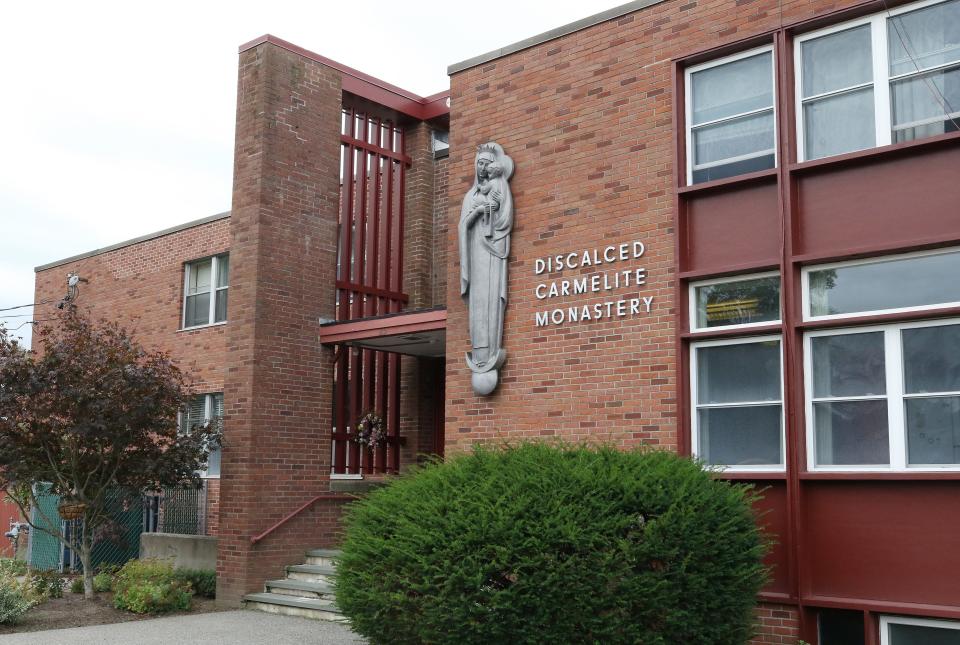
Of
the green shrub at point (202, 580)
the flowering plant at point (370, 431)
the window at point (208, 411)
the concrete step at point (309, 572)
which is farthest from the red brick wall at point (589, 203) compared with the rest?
the window at point (208, 411)

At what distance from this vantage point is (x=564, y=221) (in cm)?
1131

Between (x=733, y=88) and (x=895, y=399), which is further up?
(x=733, y=88)

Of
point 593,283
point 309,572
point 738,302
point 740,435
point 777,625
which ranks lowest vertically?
point 309,572

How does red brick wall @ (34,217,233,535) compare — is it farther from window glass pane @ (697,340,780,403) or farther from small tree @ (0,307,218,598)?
window glass pane @ (697,340,780,403)

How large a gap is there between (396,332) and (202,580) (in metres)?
4.87

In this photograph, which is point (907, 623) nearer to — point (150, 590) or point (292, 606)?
point (292, 606)

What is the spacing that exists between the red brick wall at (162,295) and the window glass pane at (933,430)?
41.1ft

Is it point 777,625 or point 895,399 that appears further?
point 777,625

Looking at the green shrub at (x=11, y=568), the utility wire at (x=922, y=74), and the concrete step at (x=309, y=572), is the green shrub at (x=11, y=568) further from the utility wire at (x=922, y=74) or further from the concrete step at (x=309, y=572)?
the utility wire at (x=922, y=74)

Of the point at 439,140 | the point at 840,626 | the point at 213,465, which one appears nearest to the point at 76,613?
the point at 213,465

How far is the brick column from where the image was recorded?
14.0 metres

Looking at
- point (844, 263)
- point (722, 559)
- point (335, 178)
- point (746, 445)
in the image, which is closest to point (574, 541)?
point (722, 559)

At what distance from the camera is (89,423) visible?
13477mm

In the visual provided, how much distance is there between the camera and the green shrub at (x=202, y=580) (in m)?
14.9
